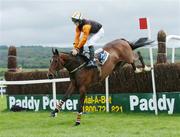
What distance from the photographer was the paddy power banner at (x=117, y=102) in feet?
42.4

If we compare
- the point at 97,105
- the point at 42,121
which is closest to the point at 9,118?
the point at 42,121

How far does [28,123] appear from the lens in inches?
464

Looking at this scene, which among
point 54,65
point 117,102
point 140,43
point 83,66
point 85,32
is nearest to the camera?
point 54,65

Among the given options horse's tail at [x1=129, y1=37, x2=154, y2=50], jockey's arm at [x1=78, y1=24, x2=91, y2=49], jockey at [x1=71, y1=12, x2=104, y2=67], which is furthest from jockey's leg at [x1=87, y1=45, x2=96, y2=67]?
horse's tail at [x1=129, y1=37, x2=154, y2=50]

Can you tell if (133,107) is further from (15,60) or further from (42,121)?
(15,60)

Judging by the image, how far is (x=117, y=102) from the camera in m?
14.4

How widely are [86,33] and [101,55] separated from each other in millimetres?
1088

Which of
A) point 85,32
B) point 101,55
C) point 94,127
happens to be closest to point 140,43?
point 101,55

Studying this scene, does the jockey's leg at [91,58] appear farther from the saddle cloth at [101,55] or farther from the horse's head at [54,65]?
the horse's head at [54,65]

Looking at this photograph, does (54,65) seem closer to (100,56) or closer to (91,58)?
(91,58)

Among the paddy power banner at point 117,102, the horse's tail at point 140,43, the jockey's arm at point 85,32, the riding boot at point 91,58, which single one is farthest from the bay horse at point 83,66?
the paddy power banner at point 117,102

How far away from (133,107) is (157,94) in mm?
921

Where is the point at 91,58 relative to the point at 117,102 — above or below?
above

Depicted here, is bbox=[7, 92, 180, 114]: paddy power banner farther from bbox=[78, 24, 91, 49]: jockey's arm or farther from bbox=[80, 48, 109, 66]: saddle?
bbox=[78, 24, 91, 49]: jockey's arm
